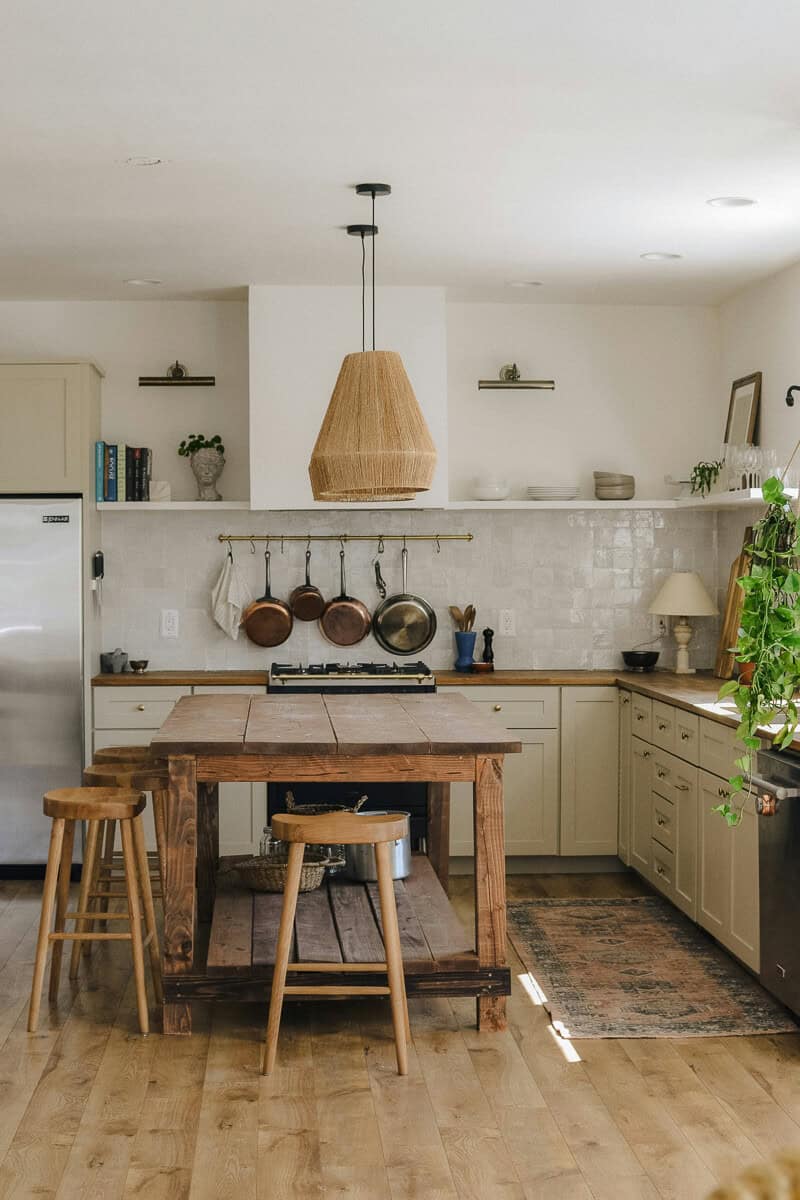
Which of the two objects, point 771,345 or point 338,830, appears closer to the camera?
point 338,830

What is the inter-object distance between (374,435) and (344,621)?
8.32 ft

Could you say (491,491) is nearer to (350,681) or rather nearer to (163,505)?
(350,681)

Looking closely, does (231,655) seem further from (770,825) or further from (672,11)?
(672,11)

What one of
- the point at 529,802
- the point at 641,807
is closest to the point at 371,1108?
the point at 641,807

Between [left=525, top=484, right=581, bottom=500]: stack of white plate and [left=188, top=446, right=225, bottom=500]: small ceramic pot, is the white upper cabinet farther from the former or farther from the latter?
[left=525, top=484, right=581, bottom=500]: stack of white plate

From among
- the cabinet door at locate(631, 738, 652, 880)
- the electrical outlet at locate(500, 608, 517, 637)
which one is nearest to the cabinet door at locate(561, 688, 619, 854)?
the cabinet door at locate(631, 738, 652, 880)

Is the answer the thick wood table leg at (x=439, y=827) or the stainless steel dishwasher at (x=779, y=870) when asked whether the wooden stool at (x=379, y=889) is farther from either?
the thick wood table leg at (x=439, y=827)

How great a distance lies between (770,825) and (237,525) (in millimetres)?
3355

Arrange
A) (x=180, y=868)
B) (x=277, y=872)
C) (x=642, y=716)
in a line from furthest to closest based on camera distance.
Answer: (x=642, y=716) → (x=277, y=872) → (x=180, y=868)

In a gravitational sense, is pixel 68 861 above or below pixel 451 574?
below

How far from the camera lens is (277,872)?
4.45 m

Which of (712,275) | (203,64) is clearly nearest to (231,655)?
(712,275)

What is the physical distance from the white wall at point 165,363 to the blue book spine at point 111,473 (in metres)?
0.26

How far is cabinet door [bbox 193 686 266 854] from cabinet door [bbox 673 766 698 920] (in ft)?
6.42
